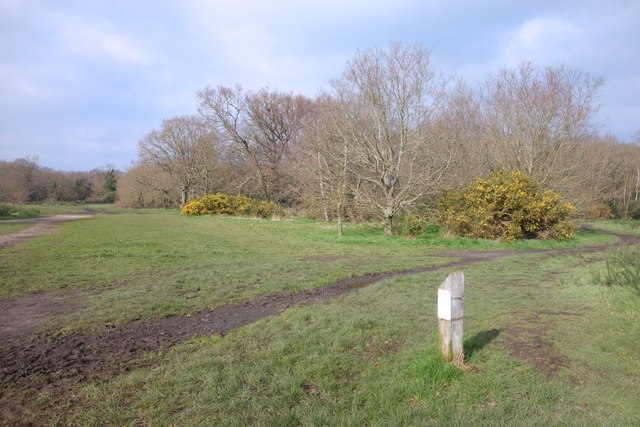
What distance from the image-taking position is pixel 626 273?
25.2ft

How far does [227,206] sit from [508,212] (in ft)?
81.6

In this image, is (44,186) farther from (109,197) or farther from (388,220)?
(388,220)

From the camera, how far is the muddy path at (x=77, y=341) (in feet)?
14.5

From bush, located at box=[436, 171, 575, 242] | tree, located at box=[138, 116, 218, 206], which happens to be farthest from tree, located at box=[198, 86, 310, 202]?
bush, located at box=[436, 171, 575, 242]

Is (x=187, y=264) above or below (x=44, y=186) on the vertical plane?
→ below

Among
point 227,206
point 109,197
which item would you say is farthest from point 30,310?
point 109,197

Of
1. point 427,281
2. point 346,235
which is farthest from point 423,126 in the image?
point 427,281

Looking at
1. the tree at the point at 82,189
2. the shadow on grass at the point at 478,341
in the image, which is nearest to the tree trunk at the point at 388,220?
the shadow on grass at the point at 478,341

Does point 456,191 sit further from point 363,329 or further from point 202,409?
point 202,409

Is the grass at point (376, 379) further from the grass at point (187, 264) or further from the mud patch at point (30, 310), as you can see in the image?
the mud patch at point (30, 310)

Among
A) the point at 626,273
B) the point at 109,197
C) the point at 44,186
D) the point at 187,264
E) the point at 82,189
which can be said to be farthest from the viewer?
the point at 82,189

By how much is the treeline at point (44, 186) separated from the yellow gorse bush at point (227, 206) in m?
25.3

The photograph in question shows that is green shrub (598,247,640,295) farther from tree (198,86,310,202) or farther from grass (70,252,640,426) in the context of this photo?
tree (198,86,310,202)

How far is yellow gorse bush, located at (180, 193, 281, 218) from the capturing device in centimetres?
3675
